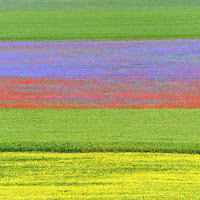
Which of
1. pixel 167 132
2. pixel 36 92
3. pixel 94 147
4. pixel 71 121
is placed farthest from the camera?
pixel 36 92

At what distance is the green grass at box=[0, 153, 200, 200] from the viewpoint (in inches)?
277

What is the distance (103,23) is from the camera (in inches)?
1475

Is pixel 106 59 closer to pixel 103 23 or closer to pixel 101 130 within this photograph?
pixel 101 130

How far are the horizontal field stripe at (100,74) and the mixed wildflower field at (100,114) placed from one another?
4cm

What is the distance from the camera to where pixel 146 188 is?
7266mm

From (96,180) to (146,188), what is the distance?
88 cm

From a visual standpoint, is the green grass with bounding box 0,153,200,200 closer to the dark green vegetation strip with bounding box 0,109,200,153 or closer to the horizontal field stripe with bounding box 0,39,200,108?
the dark green vegetation strip with bounding box 0,109,200,153

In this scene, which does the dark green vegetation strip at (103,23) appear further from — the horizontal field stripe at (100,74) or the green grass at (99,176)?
the green grass at (99,176)

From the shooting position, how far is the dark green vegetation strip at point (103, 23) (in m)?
31.4

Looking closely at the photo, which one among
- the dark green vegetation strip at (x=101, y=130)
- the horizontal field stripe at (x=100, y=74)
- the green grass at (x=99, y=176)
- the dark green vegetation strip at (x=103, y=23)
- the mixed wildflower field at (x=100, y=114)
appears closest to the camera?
the green grass at (x=99, y=176)

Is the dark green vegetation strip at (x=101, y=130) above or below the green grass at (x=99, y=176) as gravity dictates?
above

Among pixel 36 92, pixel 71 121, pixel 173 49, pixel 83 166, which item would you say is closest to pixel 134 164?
pixel 83 166

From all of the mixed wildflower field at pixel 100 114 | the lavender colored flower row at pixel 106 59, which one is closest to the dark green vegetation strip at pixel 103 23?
the mixed wildflower field at pixel 100 114

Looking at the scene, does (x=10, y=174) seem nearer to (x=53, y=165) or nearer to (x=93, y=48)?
(x=53, y=165)
